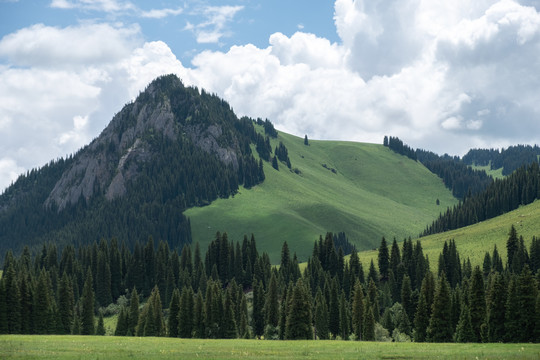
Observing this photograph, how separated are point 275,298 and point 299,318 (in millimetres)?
29784

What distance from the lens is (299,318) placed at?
99.2 metres

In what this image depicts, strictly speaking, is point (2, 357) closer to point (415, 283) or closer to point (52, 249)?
point (415, 283)

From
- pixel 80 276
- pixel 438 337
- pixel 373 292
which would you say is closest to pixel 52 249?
pixel 80 276

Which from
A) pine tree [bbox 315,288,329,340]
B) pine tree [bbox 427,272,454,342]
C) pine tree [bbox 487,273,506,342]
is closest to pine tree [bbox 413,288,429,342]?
pine tree [bbox 427,272,454,342]

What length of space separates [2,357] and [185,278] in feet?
422

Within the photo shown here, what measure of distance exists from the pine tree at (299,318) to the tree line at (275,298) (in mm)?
166

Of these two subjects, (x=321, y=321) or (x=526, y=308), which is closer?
(x=526, y=308)

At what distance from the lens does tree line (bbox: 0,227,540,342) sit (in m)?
80.5

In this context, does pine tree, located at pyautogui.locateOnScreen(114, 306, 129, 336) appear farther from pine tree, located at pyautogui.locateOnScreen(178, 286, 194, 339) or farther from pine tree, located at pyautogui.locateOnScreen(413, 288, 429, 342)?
pine tree, located at pyautogui.locateOnScreen(413, 288, 429, 342)

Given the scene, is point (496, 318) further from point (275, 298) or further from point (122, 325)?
point (122, 325)

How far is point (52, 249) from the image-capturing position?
19012cm

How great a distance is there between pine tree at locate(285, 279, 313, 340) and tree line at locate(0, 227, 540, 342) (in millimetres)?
166

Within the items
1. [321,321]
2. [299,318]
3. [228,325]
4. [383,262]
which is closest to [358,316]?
[321,321]

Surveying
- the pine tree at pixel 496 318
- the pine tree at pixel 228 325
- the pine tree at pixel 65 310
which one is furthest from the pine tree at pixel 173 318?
the pine tree at pixel 496 318
